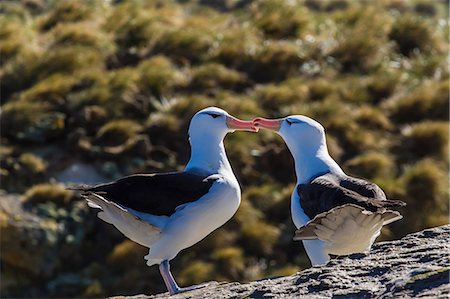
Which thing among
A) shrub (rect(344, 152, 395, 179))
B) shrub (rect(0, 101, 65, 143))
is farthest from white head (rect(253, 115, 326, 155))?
shrub (rect(0, 101, 65, 143))

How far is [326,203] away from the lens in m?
6.29

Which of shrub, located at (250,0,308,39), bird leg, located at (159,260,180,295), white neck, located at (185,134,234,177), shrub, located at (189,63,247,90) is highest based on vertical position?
white neck, located at (185,134,234,177)

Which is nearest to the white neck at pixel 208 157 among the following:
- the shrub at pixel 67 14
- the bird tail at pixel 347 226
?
the bird tail at pixel 347 226

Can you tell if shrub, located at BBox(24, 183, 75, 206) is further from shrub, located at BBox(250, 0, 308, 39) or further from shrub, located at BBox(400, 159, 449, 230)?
shrub, located at BBox(250, 0, 308, 39)

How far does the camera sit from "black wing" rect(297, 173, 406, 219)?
594cm

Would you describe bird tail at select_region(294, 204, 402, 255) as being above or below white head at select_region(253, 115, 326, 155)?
above

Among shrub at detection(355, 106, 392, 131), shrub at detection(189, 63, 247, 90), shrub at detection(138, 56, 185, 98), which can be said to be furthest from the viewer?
shrub at detection(189, 63, 247, 90)

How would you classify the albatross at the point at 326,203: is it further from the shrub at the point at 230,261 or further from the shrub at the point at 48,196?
the shrub at the point at 48,196

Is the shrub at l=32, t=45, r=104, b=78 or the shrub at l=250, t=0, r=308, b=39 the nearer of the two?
the shrub at l=32, t=45, r=104, b=78

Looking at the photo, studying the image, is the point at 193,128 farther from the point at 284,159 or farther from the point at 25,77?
the point at 25,77

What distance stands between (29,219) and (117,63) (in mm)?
4763

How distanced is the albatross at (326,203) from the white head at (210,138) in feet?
1.09

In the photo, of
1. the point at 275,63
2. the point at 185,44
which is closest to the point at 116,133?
the point at 185,44

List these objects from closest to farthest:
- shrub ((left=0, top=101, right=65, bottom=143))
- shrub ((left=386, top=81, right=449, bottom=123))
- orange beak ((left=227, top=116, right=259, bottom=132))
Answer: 1. orange beak ((left=227, top=116, right=259, bottom=132))
2. shrub ((left=0, top=101, right=65, bottom=143))
3. shrub ((left=386, top=81, right=449, bottom=123))
